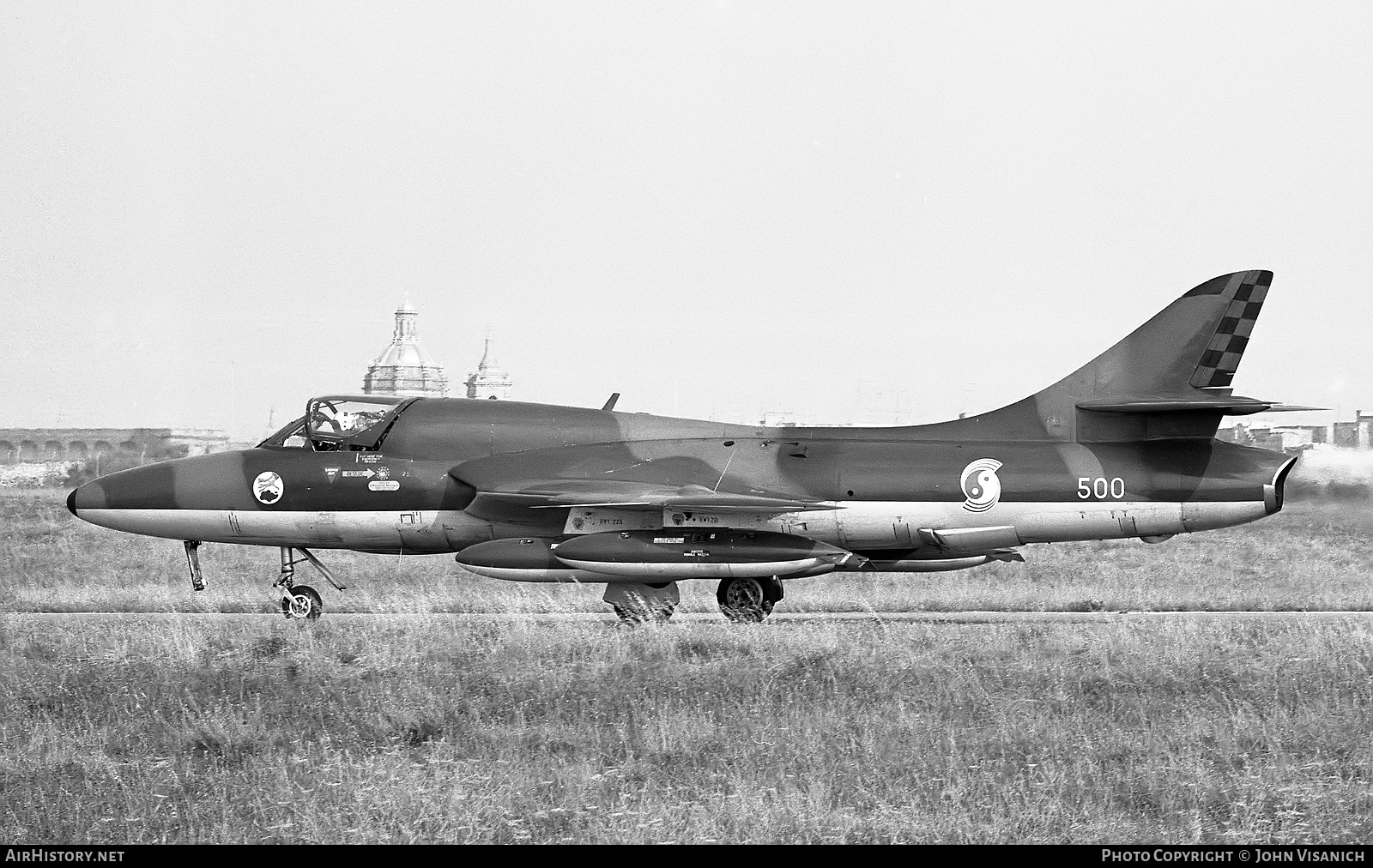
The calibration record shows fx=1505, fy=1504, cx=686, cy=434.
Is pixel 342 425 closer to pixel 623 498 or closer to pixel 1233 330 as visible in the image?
pixel 623 498

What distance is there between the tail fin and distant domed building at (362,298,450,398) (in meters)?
82.6

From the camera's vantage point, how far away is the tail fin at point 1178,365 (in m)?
16.6

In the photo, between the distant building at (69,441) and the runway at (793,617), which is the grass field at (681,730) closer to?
the runway at (793,617)

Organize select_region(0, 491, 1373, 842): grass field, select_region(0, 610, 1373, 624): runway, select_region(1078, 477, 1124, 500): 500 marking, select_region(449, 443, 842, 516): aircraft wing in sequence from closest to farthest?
select_region(0, 491, 1373, 842): grass field, select_region(449, 443, 842, 516): aircraft wing, select_region(0, 610, 1373, 624): runway, select_region(1078, 477, 1124, 500): 500 marking

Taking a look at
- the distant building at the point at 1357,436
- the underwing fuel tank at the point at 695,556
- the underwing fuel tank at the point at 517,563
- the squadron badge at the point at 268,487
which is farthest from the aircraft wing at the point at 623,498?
the distant building at the point at 1357,436

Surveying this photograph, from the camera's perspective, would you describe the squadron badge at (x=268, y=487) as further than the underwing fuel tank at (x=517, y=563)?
Yes

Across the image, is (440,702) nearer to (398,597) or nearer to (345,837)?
(345,837)

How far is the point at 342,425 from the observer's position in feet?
57.3

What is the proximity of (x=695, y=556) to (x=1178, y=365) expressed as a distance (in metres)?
5.86

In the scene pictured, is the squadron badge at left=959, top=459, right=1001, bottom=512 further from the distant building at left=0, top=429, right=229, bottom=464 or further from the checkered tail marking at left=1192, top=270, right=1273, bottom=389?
the distant building at left=0, top=429, right=229, bottom=464

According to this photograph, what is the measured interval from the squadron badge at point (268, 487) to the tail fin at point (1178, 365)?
882cm

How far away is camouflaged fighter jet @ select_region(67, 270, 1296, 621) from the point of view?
627 inches

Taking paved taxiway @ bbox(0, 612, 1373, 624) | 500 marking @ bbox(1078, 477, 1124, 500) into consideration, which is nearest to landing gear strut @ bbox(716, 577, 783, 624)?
paved taxiway @ bbox(0, 612, 1373, 624)

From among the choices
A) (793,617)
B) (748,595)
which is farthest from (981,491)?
(748,595)
